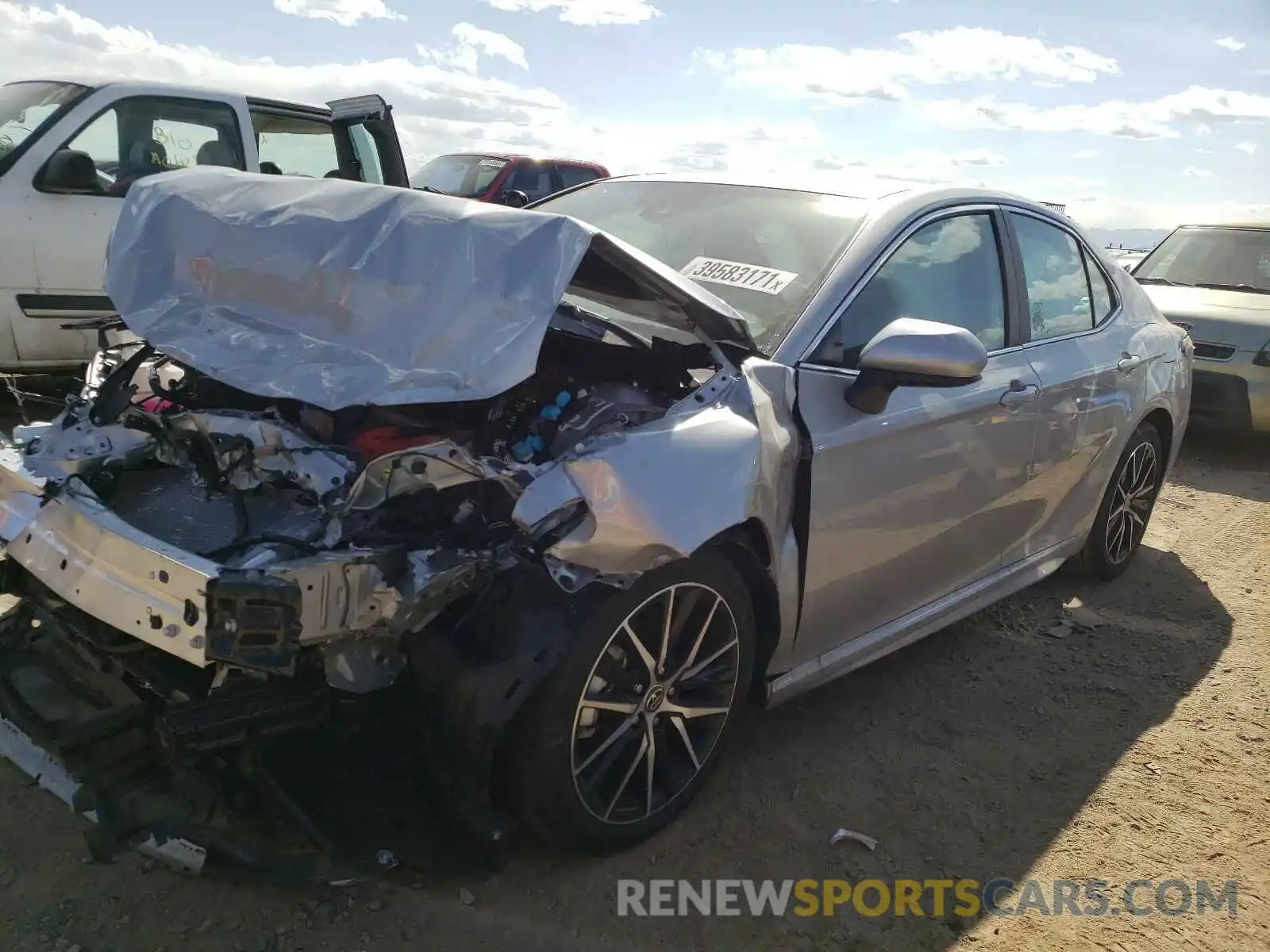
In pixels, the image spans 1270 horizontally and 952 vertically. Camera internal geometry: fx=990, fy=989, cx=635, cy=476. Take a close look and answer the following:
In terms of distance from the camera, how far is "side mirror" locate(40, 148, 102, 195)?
5500mm

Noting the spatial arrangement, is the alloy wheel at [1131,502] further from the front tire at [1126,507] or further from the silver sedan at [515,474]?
the silver sedan at [515,474]

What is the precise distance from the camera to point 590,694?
2352 millimetres

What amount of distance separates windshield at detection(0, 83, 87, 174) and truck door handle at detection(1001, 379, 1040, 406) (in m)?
5.39

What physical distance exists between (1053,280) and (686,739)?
7.96 ft

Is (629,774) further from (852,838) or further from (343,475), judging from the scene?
(343,475)

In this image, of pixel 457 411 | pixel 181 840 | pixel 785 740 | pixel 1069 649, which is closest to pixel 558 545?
pixel 457 411

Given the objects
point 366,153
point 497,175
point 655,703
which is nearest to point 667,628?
point 655,703

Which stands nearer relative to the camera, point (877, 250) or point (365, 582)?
point (365, 582)

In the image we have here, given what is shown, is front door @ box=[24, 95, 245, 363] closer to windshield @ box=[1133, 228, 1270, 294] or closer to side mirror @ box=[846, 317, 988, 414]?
side mirror @ box=[846, 317, 988, 414]

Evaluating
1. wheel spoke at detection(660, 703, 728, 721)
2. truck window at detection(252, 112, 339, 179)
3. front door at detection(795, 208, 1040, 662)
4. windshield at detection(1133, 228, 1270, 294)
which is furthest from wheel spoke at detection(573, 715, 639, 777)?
windshield at detection(1133, 228, 1270, 294)

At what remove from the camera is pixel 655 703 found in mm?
2514

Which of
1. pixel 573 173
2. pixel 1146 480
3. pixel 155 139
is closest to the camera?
pixel 1146 480

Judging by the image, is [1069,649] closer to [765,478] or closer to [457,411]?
[765,478]

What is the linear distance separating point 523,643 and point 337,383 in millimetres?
756
